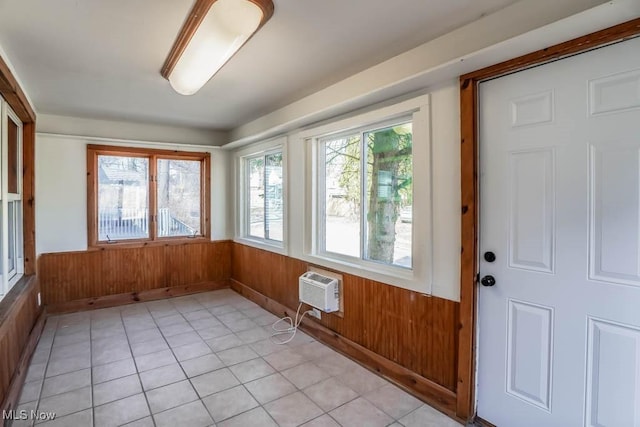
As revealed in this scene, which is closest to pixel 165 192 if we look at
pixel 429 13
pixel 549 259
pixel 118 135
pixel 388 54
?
pixel 118 135

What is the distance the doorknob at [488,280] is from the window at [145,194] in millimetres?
3966

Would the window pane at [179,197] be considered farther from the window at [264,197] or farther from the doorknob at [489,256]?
the doorknob at [489,256]

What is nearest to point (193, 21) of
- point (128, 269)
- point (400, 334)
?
point (400, 334)

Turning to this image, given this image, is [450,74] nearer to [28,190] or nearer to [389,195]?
[389,195]

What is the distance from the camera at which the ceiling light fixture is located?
1.65m

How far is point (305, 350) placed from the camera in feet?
9.87

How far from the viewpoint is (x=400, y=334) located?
245 cm

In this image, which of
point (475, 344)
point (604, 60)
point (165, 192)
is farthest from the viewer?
point (165, 192)

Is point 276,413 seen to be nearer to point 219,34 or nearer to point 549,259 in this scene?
point 549,259

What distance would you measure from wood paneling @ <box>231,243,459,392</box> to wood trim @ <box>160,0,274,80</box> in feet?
6.27

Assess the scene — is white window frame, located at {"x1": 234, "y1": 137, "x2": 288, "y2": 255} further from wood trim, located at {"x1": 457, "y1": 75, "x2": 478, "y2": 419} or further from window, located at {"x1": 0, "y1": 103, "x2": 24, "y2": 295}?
window, located at {"x1": 0, "y1": 103, "x2": 24, "y2": 295}

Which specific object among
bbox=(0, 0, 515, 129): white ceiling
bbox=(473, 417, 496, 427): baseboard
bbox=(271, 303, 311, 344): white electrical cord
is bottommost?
bbox=(473, 417, 496, 427): baseboard

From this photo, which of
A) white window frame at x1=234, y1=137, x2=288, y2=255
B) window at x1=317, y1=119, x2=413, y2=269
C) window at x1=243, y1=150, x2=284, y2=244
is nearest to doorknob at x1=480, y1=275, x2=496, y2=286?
window at x1=317, y1=119, x2=413, y2=269

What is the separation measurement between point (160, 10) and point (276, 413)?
7.80 feet
